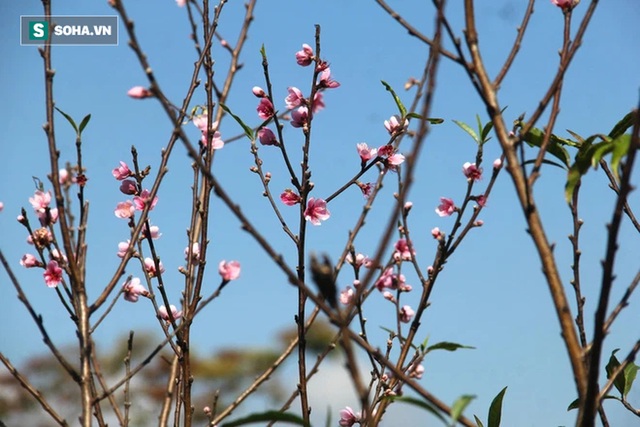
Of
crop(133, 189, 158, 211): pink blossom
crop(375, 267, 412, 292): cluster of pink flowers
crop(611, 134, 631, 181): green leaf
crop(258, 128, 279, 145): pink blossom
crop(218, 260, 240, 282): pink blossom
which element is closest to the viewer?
crop(611, 134, 631, 181): green leaf

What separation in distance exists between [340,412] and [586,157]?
1114 mm

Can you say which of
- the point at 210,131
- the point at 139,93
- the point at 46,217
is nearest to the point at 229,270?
the point at 139,93

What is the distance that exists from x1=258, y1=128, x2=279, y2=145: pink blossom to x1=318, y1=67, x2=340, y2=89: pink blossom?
22 centimetres

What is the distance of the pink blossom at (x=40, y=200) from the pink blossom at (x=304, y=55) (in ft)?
2.62

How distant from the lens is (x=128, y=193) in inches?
70.4

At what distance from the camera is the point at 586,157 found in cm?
104

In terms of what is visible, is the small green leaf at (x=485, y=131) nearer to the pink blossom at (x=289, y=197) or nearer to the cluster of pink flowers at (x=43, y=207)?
the pink blossom at (x=289, y=197)

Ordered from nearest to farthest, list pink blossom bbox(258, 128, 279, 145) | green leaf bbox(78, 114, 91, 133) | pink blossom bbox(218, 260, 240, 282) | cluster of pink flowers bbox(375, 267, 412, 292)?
pink blossom bbox(218, 260, 240, 282) → green leaf bbox(78, 114, 91, 133) → pink blossom bbox(258, 128, 279, 145) → cluster of pink flowers bbox(375, 267, 412, 292)

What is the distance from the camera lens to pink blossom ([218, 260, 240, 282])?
1268 mm

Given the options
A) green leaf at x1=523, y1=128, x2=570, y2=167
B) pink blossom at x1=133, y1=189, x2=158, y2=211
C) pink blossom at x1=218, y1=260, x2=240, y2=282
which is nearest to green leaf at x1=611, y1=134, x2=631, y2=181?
green leaf at x1=523, y1=128, x2=570, y2=167

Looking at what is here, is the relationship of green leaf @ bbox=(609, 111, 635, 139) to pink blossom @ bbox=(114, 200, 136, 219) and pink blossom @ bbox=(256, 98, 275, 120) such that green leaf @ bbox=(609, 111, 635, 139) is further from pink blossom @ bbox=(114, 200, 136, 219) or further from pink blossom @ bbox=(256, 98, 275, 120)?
pink blossom @ bbox=(114, 200, 136, 219)

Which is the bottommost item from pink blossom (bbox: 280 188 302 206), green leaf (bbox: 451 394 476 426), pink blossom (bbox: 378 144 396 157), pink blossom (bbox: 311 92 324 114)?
green leaf (bbox: 451 394 476 426)

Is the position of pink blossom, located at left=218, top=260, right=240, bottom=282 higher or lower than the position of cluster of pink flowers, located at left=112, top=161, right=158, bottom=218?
lower

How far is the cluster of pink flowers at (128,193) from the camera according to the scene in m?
1.77
